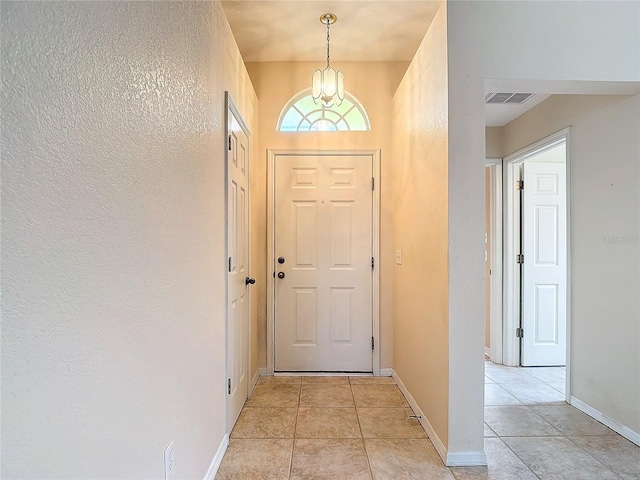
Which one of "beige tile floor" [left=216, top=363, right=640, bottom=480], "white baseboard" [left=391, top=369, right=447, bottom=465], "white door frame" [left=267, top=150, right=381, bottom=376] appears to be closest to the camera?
"beige tile floor" [left=216, top=363, right=640, bottom=480]

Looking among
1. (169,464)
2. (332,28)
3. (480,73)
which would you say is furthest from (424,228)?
(169,464)

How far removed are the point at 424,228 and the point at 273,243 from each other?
4.64 feet

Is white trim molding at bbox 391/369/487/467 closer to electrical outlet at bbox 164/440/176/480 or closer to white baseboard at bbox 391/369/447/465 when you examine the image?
white baseboard at bbox 391/369/447/465

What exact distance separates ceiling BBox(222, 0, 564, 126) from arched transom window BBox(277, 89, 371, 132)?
1.21 ft

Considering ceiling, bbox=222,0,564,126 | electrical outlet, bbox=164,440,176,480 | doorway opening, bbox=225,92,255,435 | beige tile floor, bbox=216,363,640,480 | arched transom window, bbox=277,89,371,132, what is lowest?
beige tile floor, bbox=216,363,640,480

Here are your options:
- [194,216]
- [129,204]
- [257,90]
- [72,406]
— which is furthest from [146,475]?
[257,90]

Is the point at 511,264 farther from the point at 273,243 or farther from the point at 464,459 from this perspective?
the point at 273,243

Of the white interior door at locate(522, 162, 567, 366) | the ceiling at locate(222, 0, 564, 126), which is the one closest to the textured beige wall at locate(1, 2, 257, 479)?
the ceiling at locate(222, 0, 564, 126)

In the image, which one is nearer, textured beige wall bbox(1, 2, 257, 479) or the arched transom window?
textured beige wall bbox(1, 2, 257, 479)

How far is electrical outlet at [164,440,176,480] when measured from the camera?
1169 millimetres

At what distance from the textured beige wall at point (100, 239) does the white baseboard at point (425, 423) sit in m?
1.25

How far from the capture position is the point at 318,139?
3129mm

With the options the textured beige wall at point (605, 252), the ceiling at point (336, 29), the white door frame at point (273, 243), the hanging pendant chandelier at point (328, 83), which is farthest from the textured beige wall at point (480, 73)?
the white door frame at point (273, 243)

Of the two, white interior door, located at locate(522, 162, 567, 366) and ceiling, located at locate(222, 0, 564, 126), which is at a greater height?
ceiling, located at locate(222, 0, 564, 126)
